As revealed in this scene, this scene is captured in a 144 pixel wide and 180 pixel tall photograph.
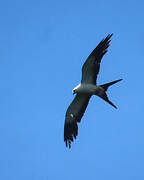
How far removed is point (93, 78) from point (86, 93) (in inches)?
27.8

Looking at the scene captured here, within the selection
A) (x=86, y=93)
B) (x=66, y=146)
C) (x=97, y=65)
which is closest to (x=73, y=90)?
(x=86, y=93)

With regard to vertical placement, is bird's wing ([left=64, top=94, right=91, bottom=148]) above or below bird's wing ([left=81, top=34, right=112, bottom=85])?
below

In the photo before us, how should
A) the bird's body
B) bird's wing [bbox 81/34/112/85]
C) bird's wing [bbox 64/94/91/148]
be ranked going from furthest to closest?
bird's wing [bbox 64/94/91/148], the bird's body, bird's wing [bbox 81/34/112/85]

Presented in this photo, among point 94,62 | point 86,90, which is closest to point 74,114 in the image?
point 86,90

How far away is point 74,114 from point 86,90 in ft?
4.69

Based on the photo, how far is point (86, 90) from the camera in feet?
50.2

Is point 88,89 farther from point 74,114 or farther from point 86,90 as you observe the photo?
point 74,114

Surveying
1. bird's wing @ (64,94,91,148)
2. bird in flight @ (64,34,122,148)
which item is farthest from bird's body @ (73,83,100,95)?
bird's wing @ (64,94,91,148)

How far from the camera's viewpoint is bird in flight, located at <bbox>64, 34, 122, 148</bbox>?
14.7 m

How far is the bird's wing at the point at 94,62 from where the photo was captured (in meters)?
14.6

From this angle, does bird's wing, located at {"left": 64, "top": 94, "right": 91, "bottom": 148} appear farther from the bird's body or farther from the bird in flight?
the bird's body

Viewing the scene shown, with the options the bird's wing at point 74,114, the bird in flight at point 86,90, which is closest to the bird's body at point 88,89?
the bird in flight at point 86,90

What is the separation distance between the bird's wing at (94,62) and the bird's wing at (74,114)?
101 cm

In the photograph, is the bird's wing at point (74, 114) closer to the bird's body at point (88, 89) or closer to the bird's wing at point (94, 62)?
the bird's body at point (88, 89)
